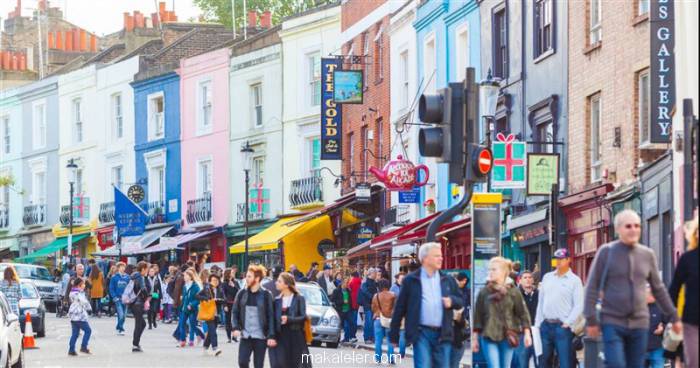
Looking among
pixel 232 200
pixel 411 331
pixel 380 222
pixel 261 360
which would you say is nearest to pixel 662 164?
pixel 261 360

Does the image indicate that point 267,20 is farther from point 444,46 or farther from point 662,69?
point 662,69

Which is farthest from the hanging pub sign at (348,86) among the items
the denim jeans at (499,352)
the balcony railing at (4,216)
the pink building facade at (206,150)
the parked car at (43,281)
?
the denim jeans at (499,352)

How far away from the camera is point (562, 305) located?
799 inches

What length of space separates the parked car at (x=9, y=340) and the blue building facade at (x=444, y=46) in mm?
16873

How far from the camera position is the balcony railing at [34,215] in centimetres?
7044

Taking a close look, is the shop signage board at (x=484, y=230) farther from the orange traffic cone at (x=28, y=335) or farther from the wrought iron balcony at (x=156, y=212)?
the wrought iron balcony at (x=156, y=212)

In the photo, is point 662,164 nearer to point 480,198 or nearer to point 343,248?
point 480,198

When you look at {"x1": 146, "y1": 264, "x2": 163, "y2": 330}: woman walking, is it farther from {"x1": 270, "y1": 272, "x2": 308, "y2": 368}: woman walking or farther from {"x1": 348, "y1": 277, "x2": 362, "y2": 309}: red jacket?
{"x1": 270, "y1": 272, "x2": 308, "y2": 368}: woman walking

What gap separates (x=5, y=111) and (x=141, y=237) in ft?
49.1

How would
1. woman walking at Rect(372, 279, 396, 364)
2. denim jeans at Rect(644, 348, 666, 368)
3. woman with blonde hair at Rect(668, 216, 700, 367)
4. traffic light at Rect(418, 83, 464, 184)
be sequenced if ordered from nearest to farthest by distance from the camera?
woman with blonde hair at Rect(668, 216, 700, 367)
traffic light at Rect(418, 83, 464, 184)
denim jeans at Rect(644, 348, 666, 368)
woman walking at Rect(372, 279, 396, 364)

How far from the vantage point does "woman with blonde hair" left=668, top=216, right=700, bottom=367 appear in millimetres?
12883

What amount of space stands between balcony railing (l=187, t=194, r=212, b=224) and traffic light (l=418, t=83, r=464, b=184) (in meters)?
43.5

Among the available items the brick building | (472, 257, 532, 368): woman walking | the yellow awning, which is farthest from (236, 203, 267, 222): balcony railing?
(472, 257, 532, 368): woman walking

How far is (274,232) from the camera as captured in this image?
52531mm
